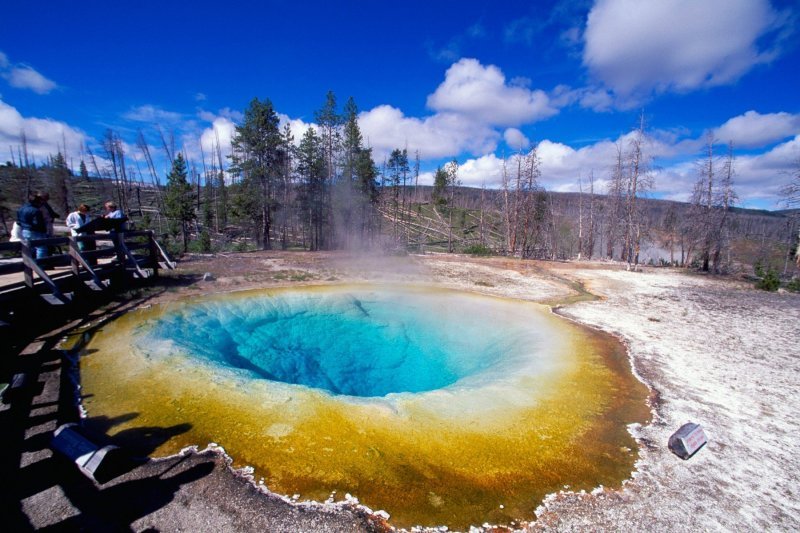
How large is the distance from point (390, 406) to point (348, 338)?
4609 millimetres

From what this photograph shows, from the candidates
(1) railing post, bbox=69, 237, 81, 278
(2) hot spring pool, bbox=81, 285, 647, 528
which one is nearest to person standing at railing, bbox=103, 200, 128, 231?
(1) railing post, bbox=69, 237, 81, 278

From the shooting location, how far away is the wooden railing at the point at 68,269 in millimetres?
6090

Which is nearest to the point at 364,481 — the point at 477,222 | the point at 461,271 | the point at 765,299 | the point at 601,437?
the point at 601,437

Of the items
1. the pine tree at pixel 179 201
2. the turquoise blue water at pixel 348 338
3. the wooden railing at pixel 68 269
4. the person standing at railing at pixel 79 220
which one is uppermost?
the pine tree at pixel 179 201

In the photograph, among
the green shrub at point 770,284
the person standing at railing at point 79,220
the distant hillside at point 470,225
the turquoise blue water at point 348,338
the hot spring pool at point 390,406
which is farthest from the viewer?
the distant hillside at point 470,225

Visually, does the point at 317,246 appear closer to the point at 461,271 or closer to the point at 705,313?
the point at 461,271

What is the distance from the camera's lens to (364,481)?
11.4ft

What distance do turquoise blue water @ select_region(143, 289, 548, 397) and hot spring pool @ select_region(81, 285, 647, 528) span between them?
0.17 feet

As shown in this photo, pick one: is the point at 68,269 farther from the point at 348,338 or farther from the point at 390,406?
the point at 390,406

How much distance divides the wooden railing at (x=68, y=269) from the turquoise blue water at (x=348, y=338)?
5.96 feet

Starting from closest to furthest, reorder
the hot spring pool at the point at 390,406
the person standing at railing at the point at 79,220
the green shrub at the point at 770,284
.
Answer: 1. the hot spring pool at the point at 390,406
2. the person standing at railing at the point at 79,220
3. the green shrub at the point at 770,284

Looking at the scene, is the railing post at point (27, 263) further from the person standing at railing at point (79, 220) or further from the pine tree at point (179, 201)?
the pine tree at point (179, 201)

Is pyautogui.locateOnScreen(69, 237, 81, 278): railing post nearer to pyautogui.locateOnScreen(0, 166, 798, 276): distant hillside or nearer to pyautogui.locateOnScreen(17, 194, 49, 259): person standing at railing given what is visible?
pyautogui.locateOnScreen(17, 194, 49, 259): person standing at railing

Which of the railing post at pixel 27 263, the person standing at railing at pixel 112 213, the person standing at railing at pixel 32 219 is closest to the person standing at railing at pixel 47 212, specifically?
the person standing at railing at pixel 32 219
